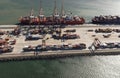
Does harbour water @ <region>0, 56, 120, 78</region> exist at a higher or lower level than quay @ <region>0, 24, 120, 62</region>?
lower

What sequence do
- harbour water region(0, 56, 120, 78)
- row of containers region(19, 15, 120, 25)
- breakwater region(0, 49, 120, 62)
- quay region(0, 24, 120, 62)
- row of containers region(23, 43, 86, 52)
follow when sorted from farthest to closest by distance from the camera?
1. row of containers region(19, 15, 120, 25)
2. row of containers region(23, 43, 86, 52)
3. quay region(0, 24, 120, 62)
4. breakwater region(0, 49, 120, 62)
5. harbour water region(0, 56, 120, 78)

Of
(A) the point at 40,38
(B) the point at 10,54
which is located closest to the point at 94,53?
(A) the point at 40,38

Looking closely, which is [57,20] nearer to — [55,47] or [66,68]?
[55,47]

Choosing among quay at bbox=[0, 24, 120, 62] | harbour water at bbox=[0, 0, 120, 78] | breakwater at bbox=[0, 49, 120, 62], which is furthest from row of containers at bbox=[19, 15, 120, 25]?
harbour water at bbox=[0, 0, 120, 78]

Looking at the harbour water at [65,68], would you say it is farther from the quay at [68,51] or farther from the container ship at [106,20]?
the container ship at [106,20]

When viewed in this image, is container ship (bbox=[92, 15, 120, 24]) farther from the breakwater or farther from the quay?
the breakwater

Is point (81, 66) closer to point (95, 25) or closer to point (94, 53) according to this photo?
point (94, 53)

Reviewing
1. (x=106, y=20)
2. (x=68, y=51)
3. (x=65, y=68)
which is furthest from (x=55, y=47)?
(x=106, y=20)

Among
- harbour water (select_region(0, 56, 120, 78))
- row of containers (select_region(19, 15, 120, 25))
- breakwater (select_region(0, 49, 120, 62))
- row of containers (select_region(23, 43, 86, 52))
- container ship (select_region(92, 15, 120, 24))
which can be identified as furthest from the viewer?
container ship (select_region(92, 15, 120, 24))

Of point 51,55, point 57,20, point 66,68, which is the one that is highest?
point 57,20

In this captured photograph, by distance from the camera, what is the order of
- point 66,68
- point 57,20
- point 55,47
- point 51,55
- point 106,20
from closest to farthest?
point 66,68 < point 51,55 < point 55,47 < point 57,20 < point 106,20

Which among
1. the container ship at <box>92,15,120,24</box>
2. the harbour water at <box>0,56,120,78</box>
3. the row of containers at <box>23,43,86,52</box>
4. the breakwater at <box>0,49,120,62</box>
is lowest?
the harbour water at <box>0,56,120,78</box>

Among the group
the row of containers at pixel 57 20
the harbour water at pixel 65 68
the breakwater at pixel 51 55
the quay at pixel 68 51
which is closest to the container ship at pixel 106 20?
the row of containers at pixel 57 20
